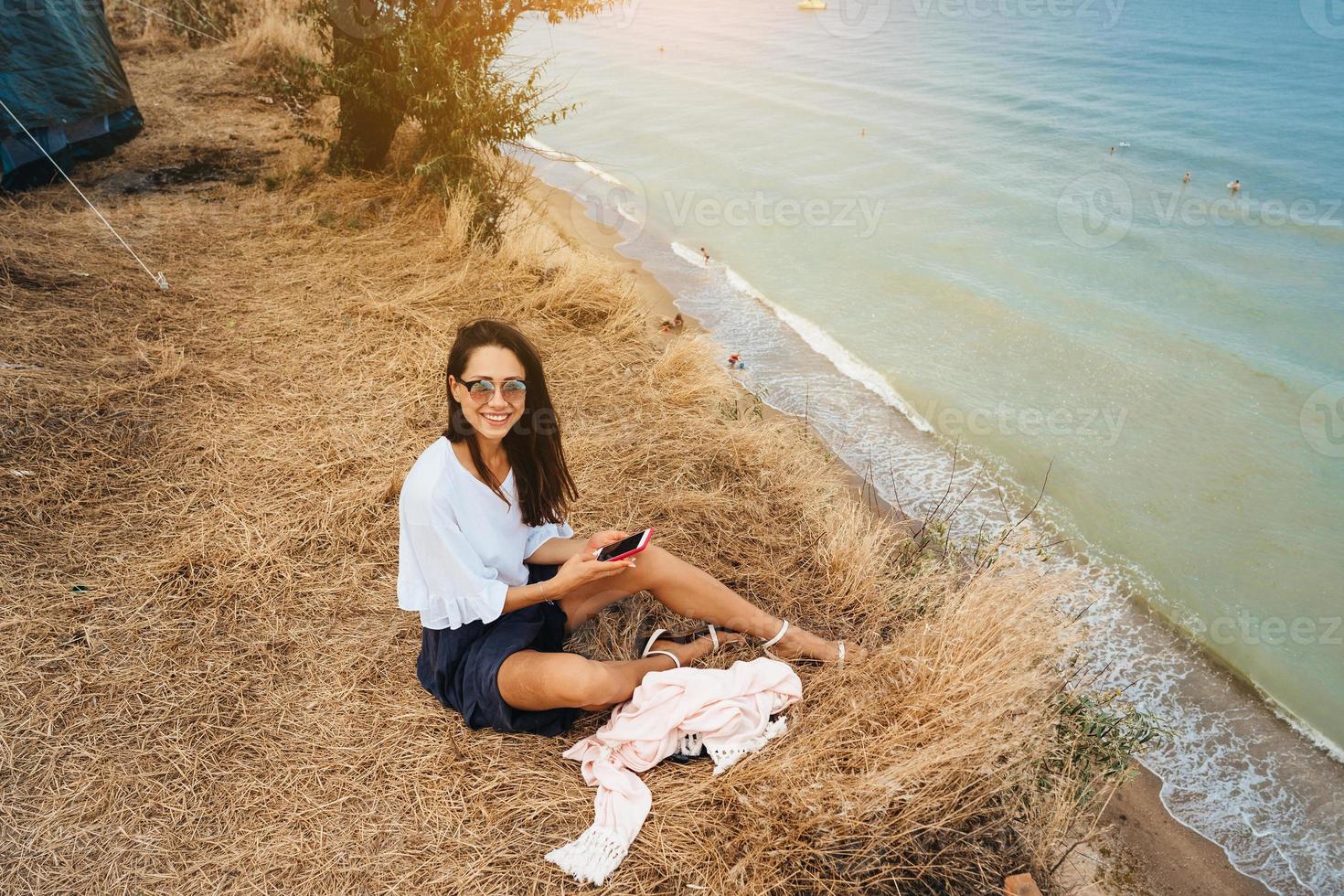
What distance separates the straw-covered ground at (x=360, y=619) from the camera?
2.54 m

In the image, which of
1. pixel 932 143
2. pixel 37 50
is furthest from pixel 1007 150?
pixel 37 50

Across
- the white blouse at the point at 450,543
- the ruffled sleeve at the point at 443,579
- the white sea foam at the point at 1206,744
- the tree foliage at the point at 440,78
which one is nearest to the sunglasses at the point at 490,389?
the white blouse at the point at 450,543

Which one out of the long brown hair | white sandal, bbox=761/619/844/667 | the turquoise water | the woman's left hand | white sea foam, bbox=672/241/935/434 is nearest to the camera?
the long brown hair

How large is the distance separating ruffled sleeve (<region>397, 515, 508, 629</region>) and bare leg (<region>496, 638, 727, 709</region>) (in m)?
0.21

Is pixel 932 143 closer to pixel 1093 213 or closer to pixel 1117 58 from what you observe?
pixel 1093 213

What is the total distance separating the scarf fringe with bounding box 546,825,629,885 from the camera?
2494 millimetres

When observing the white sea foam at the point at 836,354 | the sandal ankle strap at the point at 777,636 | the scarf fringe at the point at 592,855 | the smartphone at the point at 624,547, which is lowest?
the scarf fringe at the point at 592,855

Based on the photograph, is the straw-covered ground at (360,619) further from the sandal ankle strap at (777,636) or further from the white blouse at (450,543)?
the white blouse at (450,543)

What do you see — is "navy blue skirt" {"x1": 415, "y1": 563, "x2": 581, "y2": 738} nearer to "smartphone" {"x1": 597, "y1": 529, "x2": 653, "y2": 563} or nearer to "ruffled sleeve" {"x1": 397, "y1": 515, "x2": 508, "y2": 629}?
"ruffled sleeve" {"x1": 397, "y1": 515, "x2": 508, "y2": 629}

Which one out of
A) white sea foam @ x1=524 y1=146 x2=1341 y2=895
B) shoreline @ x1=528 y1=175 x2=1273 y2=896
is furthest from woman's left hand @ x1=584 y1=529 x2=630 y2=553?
white sea foam @ x1=524 y1=146 x2=1341 y2=895

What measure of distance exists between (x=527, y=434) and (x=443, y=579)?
61 centimetres

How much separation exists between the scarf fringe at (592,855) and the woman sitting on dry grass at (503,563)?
43cm

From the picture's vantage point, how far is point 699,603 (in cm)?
323

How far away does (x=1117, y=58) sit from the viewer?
20.8 meters
